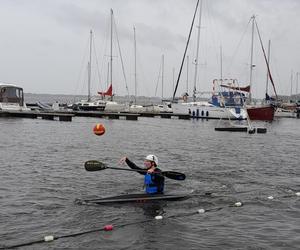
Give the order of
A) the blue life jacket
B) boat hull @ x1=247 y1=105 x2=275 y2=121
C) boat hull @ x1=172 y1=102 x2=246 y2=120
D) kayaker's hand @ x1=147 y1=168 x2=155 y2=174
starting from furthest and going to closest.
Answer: boat hull @ x1=247 y1=105 x2=275 y2=121 → boat hull @ x1=172 y1=102 x2=246 y2=120 → the blue life jacket → kayaker's hand @ x1=147 y1=168 x2=155 y2=174

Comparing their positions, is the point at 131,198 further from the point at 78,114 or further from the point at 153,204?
the point at 78,114

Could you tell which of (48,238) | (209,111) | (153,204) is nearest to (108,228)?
(48,238)

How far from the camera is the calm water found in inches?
494

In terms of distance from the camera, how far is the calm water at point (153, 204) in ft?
41.2

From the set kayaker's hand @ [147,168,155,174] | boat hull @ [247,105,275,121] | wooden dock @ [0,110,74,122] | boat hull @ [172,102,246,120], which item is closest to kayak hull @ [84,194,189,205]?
kayaker's hand @ [147,168,155,174]

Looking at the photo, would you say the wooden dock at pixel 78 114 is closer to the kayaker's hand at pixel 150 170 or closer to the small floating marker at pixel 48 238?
the kayaker's hand at pixel 150 170

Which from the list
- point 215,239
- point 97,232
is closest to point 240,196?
point 215,239

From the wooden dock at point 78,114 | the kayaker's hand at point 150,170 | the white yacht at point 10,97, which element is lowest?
the kayaker's hand at point 150,170

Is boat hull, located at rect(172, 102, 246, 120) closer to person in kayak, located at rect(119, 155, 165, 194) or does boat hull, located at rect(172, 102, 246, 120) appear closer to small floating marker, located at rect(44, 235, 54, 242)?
person in kayak, located at rect(119, 155, 165, 194)

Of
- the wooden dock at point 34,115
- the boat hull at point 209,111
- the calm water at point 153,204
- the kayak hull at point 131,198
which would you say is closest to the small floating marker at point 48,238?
the calm water at point 153,204

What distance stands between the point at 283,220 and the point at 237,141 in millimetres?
25525

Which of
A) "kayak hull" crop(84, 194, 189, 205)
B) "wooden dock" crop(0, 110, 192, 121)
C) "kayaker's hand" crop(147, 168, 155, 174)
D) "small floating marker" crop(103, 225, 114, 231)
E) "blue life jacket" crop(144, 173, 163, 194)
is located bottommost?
"small floating marker" crop(103, 225, 114, 231)

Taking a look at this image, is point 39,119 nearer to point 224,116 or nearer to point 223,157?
point 224,116

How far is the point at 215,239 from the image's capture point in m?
12.7
